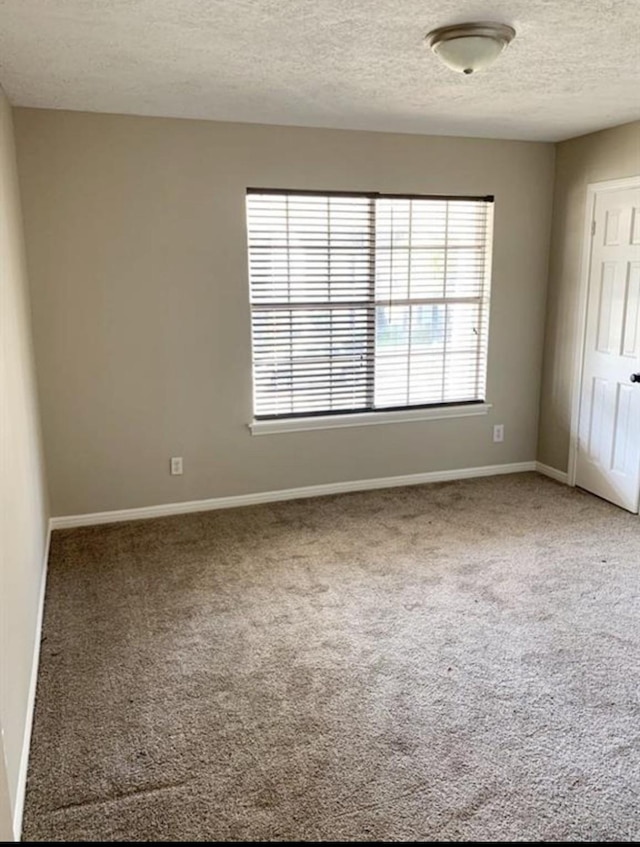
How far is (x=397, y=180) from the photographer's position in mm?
4172

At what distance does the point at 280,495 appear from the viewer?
434 cm

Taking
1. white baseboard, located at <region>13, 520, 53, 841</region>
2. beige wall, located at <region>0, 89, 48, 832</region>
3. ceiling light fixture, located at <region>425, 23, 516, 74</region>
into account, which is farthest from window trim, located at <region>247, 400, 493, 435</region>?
ceiling light fixture, located at <region>425, 23, 516, 74</region>

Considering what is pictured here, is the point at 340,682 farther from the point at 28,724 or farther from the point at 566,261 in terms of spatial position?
the point at 566,261

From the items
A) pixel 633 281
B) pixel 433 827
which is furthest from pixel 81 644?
pixel 633 281

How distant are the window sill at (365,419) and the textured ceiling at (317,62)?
182 cm

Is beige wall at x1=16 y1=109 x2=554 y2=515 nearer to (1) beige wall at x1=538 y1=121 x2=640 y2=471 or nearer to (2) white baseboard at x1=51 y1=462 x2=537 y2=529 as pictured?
(2) white baseboard at x1=51 y1=462 x2=537 y2=529

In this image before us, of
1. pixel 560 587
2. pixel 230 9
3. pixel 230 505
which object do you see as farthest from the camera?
pixel 230 505

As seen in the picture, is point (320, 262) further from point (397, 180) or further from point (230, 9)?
point (230, 9)

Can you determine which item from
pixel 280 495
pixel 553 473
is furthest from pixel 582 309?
pixel 280 495

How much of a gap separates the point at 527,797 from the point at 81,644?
1801 mm

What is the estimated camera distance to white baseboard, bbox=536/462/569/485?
4.66m

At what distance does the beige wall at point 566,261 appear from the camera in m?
4.01

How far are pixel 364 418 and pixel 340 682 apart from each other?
2240 mm

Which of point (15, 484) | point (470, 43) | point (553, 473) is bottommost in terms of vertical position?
point (553, 473)
